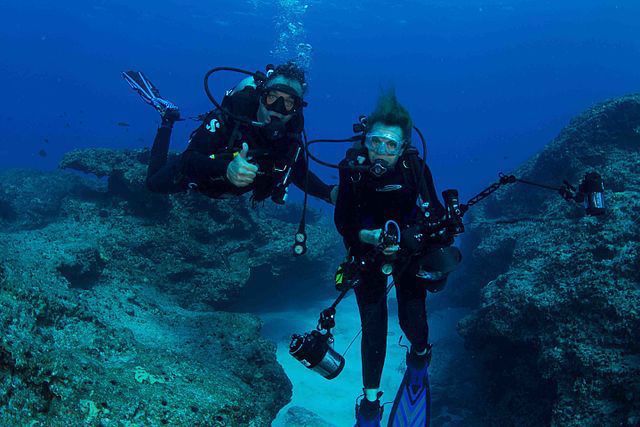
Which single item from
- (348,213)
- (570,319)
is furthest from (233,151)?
(570,319)

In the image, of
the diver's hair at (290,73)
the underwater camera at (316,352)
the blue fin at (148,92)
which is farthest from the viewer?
the blue fin at (148,92)

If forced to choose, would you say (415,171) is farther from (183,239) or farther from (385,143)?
(183,239)

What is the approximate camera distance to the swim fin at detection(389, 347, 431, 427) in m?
5.05

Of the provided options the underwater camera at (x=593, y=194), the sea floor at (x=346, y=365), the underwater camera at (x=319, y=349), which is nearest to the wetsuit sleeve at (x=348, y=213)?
the underwater camera at (x=319, y=349)

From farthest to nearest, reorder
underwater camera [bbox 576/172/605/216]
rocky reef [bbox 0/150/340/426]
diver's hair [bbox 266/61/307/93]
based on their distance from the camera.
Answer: diver's hair [bbox 266/61/307/93]
underwater camera [bbox 576/172/605/216]
rocky reef [bbox 0/150/340/426]

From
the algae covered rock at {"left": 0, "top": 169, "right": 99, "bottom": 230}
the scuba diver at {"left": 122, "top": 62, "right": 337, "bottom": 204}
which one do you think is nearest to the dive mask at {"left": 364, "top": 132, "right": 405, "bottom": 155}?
the scuba diver at {"left": 122, "top": 62, "right": 337, "bottom": 204}

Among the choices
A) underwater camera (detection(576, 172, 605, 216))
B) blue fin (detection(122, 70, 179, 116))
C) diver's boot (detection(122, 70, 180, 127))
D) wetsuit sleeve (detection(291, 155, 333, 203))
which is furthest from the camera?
blue fin (detection(122, 70, 179, 116))

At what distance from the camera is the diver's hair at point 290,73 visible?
5164 millimetres

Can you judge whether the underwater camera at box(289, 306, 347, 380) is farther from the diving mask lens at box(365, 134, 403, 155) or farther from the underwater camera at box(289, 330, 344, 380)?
the diving mask lens at box(365, 134, 403, 155)

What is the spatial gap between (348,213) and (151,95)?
21.0 ft

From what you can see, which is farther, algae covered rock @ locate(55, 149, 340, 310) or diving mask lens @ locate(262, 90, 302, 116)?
algae covered rock @ locate(55, 149, 340, 310)

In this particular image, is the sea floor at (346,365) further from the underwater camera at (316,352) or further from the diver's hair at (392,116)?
the diver's hair at (392,116)

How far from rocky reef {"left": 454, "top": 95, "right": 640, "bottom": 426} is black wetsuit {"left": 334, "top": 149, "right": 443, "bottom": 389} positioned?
0.93m

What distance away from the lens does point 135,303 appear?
19.1 ft
